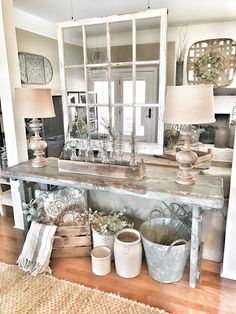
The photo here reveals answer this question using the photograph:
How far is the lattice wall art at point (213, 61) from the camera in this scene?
4398 millimetres

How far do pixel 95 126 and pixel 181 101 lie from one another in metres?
1.18

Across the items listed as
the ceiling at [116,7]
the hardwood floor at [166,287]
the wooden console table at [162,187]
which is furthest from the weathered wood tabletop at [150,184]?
the ceiling at [116,7]

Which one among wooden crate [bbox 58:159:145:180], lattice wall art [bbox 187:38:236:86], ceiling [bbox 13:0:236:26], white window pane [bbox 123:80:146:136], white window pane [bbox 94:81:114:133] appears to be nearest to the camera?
wooden crate [bbox 58:159:145:180]

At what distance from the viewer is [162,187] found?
166 cm

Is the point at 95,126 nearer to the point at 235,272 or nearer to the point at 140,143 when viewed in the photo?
the point at 140,143

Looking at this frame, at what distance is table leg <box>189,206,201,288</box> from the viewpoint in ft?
5.32

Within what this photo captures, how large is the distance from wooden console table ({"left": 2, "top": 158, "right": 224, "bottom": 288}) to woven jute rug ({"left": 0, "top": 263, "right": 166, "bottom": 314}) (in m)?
0.50

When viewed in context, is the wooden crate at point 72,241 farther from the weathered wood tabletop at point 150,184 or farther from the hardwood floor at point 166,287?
the weathered wood tabletop at point 150,184

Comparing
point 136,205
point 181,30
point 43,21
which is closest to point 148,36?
point 181,30

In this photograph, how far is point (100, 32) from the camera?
4488 mm

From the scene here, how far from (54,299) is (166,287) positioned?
748mm

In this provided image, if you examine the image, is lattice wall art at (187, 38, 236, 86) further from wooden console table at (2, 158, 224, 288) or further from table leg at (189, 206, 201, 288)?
table leg at (189, 206, 201, 288)

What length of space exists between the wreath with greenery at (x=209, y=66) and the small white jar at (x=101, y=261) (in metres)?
3.75

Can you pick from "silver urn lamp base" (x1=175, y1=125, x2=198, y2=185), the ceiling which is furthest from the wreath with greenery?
"silver urn lamp base" (x1=175, y1=125, x2=198, y2=185)
